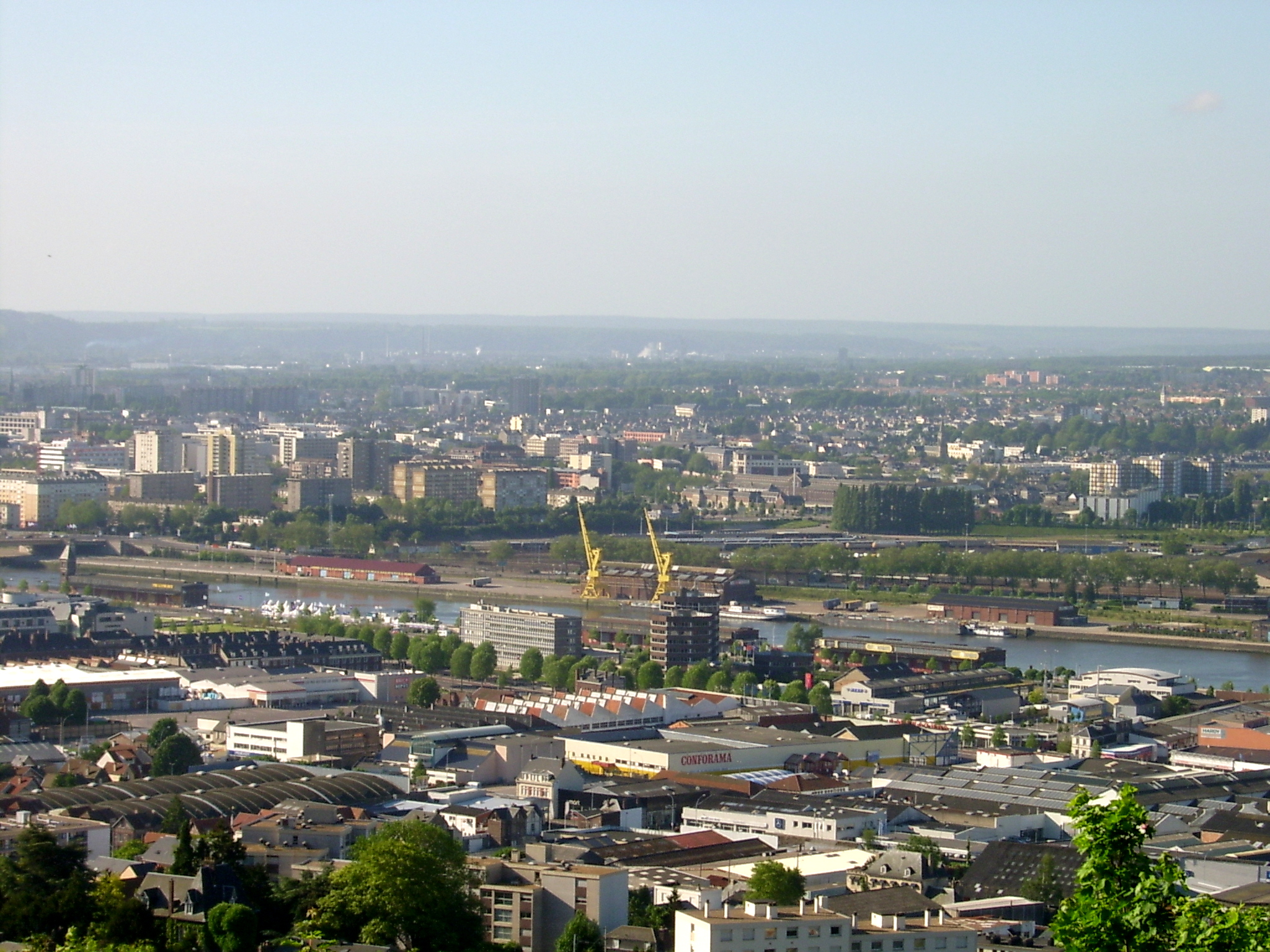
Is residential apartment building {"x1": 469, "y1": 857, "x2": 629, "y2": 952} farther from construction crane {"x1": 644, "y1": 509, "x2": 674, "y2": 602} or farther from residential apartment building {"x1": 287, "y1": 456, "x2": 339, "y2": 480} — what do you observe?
residential apartment building {"x1": 287, "y1": 456, "x2": 339, "y2": 480}

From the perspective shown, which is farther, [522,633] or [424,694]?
[522,633]

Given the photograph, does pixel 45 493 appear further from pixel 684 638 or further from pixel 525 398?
pixel 525 398

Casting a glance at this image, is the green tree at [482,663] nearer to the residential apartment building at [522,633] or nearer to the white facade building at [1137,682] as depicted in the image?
the residential apartment building at [522,633]

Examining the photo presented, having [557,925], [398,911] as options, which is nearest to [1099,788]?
[557,925]

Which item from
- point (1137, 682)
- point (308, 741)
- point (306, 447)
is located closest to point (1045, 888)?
point (308, 741)

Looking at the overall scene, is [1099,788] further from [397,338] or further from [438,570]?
[397,338]

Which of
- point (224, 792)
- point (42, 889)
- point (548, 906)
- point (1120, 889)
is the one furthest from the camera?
point (224, 792)
